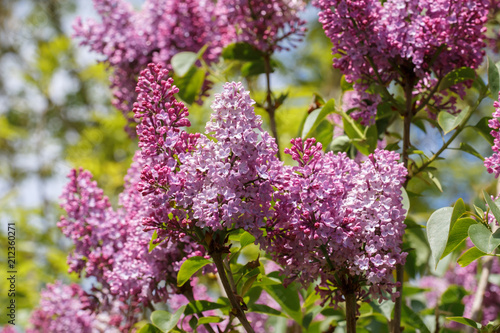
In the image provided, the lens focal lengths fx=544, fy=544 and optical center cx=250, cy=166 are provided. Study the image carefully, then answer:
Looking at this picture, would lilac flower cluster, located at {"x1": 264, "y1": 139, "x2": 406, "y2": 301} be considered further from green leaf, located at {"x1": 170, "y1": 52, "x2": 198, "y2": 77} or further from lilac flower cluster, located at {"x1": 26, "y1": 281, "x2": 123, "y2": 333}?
lilac flower cluster, located at {"x1": 26, "y1": 281, "x2": 123, "y2": 333}

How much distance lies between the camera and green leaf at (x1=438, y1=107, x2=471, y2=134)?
1.16 metres

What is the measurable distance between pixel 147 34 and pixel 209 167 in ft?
3.41

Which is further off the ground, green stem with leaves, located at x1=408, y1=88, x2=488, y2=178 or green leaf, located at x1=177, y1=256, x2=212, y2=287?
green stem with leaves, located at x1=408, y1=88, x2=488, y2=178

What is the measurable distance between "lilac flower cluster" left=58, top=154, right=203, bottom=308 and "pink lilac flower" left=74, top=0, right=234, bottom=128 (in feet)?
1.54

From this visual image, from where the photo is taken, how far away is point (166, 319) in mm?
1141

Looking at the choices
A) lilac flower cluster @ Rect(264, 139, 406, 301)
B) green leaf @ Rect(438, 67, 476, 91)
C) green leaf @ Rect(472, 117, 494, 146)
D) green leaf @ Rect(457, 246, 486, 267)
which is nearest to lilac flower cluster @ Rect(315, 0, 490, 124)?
green leaf @ Rect(438, 67, 476, 91)

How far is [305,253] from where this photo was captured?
3.10ft

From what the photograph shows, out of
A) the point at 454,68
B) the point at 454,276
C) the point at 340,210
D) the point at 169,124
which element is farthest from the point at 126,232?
the point at 454,276

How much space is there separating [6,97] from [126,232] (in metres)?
9.35

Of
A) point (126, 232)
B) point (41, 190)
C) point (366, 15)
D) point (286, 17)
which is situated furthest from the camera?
point (41, 190)

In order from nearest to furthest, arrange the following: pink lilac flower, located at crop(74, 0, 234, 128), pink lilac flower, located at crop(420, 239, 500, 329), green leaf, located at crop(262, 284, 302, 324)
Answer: green leaf, located at crop(262, 284, 302, 324) → pink lilac flower, located at crop(74, 0, 234, 128) → pink lilac flower, located at crop(420, 239, 500, 329)

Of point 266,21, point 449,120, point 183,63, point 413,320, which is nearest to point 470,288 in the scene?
point 413,320

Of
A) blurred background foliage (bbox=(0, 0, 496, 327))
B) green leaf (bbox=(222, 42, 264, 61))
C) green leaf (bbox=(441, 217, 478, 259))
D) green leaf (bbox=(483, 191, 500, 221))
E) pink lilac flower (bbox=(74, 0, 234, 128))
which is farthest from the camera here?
blurred background foliage (bbox=(0, 0, 496, 327))

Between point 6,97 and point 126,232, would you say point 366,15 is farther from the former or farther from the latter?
point 6,97
